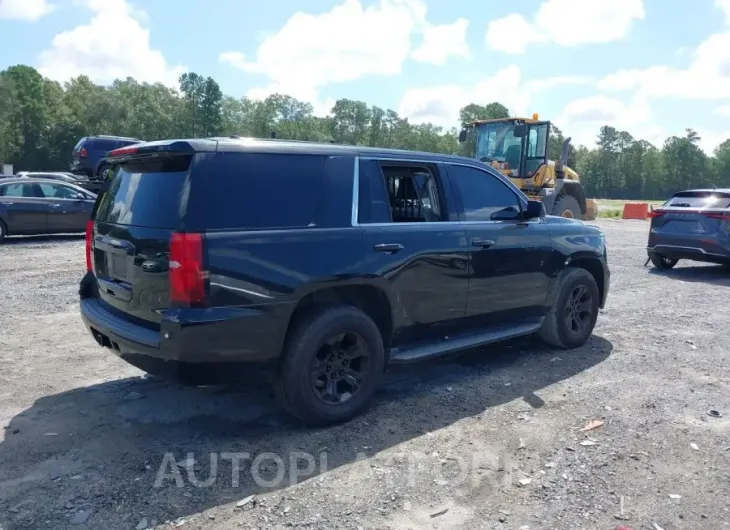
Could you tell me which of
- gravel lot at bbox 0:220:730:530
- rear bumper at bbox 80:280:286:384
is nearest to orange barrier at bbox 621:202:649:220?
gravel lot at bbox 0:220:730:530

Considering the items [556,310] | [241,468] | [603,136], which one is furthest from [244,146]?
[603,136]

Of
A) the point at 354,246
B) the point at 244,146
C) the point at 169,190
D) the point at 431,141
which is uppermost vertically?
the point at 431,141

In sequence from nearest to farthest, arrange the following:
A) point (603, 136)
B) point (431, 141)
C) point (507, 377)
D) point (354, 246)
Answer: point (354, 246)
point (507, 377)
point (431, 141)
point (603, 136)

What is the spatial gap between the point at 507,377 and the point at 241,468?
2.67m

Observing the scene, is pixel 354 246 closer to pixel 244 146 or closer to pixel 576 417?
pixel 244 146

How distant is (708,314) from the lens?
8102 mm

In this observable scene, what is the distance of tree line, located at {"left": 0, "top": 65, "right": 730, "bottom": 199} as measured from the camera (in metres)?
65.6

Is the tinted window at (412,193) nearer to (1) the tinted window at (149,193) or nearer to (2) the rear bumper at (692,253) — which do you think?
(1) the tinted window at (149,193)

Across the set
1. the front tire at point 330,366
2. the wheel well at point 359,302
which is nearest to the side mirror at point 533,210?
the wheel well at point 359,302

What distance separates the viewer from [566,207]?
60.1 ft

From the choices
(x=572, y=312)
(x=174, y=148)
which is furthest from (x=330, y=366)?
(x=572, y=312)

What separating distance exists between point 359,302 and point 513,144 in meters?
14.3

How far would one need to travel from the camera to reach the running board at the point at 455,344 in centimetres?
459

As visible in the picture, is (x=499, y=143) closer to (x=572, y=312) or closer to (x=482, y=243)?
(x=572, y=312)
